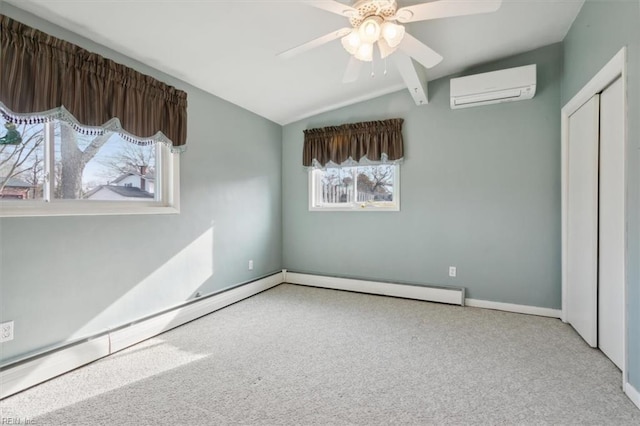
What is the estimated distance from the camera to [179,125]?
9.21 ft

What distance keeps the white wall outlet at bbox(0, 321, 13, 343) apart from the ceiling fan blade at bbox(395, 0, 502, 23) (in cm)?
295

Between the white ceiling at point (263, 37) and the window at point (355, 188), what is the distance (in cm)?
102

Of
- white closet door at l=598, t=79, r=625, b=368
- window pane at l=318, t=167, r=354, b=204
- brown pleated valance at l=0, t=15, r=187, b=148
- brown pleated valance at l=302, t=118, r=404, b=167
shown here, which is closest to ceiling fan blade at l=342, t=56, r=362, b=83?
brown pleated valance at l=302, t=118, r=404, b=167

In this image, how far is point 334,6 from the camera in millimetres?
1632

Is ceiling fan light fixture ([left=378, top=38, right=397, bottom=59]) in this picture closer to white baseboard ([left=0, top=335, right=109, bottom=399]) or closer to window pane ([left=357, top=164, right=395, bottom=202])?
window pane ([left=357, top=164, right=395, bottom=202])

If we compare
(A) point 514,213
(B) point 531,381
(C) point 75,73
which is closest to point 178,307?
(C) point 75,73

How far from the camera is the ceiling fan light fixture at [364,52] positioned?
1.84m

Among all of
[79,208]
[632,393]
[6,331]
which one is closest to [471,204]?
[632,393]

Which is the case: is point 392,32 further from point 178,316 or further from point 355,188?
point 178,316

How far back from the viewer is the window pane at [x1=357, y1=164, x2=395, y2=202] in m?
3.89

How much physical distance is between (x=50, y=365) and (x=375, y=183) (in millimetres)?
3498

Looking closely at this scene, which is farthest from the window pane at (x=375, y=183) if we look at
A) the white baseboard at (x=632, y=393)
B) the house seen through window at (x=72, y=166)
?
the white baseboard at (x=632, y=393)

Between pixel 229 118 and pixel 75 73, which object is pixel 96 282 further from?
pixel 229 118

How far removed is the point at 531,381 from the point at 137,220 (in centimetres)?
316
